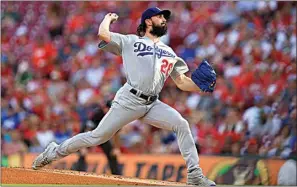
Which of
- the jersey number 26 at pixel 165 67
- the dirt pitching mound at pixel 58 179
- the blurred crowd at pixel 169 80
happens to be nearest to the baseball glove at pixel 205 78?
the jersey number 26 at pixel 165 67

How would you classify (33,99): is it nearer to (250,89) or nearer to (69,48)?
(69,48)

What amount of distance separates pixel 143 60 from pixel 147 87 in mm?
278

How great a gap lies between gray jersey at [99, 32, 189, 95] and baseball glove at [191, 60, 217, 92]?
0.30 metres

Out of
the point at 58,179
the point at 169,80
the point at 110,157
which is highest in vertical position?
the point at 169,80

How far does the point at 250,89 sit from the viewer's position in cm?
1295

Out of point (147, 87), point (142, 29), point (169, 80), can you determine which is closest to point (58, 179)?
point (147, 87)

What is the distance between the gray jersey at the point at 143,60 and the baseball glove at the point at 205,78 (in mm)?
300

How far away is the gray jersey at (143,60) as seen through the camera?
735 centimetres

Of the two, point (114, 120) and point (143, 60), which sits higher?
point (143, 60)

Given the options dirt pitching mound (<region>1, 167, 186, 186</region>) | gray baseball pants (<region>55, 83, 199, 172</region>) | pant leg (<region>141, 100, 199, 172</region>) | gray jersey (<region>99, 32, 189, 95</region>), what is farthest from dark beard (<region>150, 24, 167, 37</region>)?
dirt pitching mound (<region>1, 167, 186, 186</region>)

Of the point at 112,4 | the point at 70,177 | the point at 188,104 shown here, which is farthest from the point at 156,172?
the point at 112,4

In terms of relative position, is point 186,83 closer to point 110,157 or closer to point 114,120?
point 114,120

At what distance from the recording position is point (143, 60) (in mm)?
7367

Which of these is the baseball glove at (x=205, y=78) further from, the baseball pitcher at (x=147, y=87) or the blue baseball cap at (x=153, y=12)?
the blue baseball cap at (x=153, y=12)
